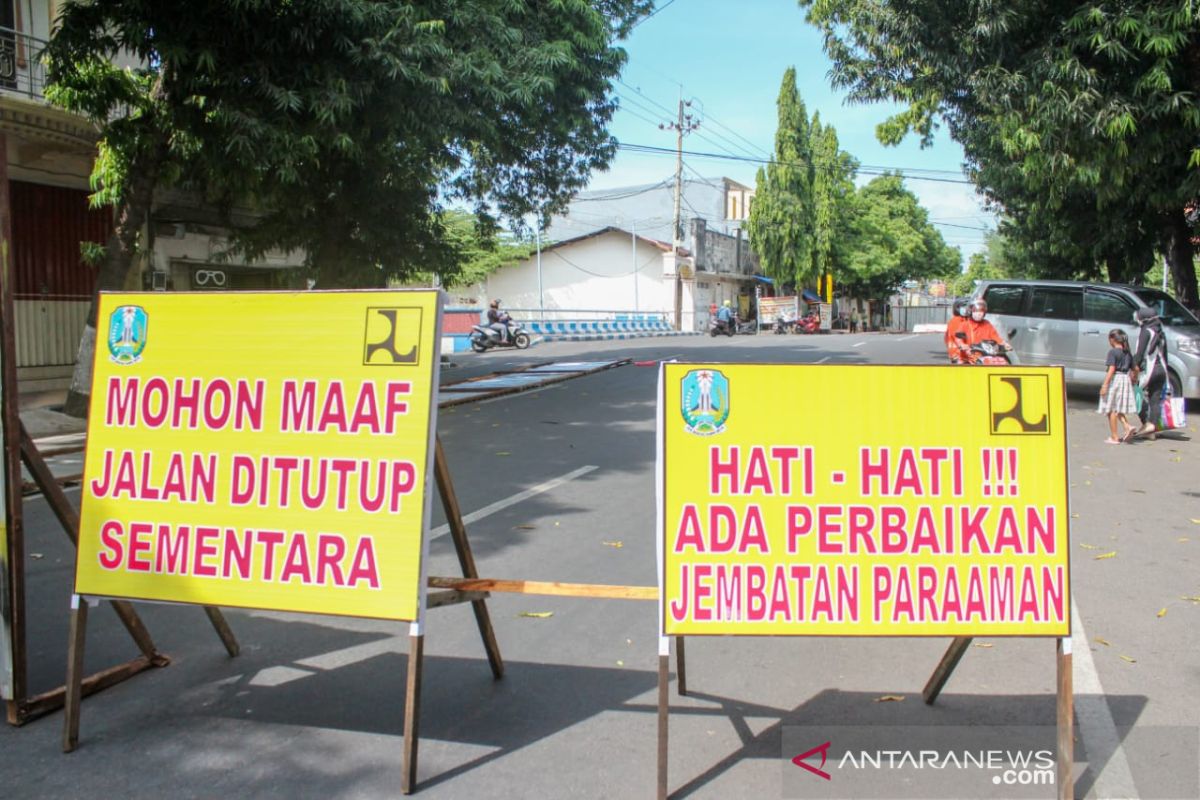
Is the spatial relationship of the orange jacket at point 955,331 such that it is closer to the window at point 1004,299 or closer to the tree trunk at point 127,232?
the window at point 1004,299

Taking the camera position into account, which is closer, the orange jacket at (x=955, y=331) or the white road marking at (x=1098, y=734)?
the white road marking at (x=1098, y=734)

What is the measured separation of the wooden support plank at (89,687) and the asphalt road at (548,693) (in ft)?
0.19

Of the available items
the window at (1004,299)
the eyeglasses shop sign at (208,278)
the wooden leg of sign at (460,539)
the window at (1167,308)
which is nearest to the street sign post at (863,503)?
the wooden leg of sign at (460,539)

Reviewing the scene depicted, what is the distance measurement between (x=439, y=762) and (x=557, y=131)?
43.7ft

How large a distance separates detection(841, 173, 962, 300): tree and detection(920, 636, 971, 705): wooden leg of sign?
53.2m

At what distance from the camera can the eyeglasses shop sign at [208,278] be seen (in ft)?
58.1

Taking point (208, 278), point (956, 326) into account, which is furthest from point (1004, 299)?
point (208, 278)

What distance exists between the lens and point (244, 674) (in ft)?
13.3

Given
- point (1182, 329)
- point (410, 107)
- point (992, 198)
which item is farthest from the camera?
point (992, 198)

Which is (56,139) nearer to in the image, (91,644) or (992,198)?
(91,644)

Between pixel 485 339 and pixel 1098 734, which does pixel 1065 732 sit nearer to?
pixel 1098 734

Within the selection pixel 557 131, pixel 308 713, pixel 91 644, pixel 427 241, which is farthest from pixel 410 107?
pixel 308 713

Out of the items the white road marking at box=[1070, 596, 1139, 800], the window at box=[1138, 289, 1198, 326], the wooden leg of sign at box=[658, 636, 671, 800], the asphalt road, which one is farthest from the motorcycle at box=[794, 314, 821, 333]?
the wooden leg of sign at box=[658, 636, 671, 800]

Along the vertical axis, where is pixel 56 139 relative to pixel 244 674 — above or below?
above
